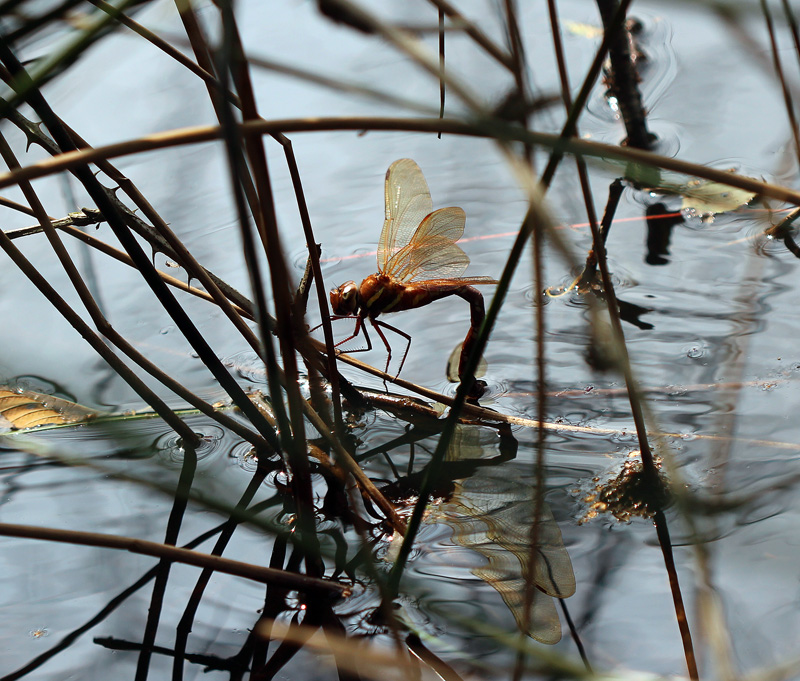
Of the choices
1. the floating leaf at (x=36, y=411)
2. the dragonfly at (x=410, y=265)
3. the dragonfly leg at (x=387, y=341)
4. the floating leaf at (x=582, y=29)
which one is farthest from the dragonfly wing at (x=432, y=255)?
the floating leaf at (x=582, y=29)

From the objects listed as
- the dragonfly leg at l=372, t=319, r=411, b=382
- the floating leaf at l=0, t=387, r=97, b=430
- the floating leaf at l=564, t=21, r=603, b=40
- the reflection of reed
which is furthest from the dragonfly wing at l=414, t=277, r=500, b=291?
the floating leaf at l=564, t=21, r=603, b=40

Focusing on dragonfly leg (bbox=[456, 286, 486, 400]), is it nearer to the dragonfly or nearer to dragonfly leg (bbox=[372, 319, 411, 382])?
the dragonfly

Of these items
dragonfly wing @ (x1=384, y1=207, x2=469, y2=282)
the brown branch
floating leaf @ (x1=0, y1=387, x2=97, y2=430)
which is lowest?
the brown branch

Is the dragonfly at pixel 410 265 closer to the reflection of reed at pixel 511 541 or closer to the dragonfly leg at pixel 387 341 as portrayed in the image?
the dragonfly leg at pixel 387 341

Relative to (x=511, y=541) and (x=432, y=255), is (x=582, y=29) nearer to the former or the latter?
(x=432, y=255)

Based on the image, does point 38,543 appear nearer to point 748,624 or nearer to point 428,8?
point 748,624

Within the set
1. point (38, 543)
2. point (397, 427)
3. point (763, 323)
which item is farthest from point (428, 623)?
point (763, 323)
